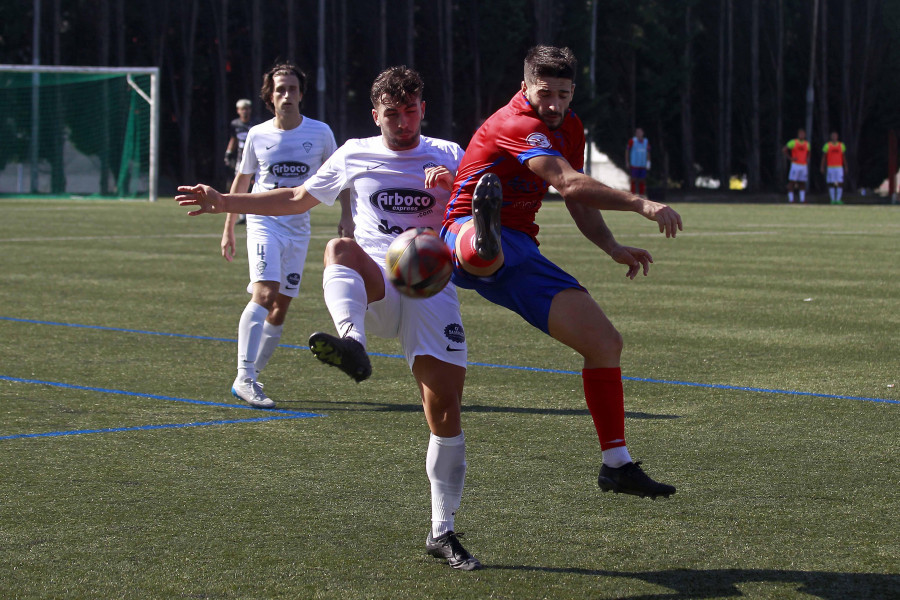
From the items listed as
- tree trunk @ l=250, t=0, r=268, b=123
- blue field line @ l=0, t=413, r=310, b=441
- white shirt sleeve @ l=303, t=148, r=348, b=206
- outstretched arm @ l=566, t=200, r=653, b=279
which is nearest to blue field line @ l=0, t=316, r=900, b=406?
blue field line @ l=0, t=413, r=310, b=441

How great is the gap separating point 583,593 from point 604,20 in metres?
53.8

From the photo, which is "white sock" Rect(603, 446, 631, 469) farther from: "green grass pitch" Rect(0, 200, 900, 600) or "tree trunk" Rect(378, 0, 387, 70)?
"tree trunk" Rect(378, 0, 387, 70)

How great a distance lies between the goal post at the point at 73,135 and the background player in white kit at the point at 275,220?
104 ft

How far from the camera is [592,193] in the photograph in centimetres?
518

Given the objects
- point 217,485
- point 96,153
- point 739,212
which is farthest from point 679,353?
point 96,153

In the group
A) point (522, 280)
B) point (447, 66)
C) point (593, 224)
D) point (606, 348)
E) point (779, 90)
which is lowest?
point (606, 348)

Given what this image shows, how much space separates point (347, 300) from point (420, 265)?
358 millimetres

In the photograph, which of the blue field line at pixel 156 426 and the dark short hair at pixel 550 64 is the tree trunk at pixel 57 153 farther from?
the dark short hair at pixel 550 64

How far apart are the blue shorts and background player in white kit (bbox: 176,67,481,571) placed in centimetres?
15

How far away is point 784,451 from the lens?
708cm

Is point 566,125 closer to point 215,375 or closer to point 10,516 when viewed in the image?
point 10,516

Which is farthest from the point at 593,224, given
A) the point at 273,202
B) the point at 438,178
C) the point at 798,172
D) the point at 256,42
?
the point at 256,42

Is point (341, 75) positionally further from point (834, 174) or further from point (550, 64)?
point (550, 64)

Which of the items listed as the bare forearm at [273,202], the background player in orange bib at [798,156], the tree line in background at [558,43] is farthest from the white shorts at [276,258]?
the tree line in background at [558,43]
